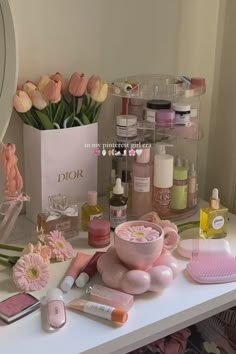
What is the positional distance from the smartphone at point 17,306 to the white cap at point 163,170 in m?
0.42

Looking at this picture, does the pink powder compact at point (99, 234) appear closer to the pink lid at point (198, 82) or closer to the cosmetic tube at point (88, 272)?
the cosmetic tube at point (88, 272)

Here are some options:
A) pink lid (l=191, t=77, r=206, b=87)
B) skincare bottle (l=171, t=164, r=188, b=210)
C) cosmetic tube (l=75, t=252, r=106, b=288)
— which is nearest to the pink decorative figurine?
cosmetic tube (l=75, t=252, r=106, b=288)

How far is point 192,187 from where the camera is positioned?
4.11ft

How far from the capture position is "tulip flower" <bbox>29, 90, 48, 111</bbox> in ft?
3.53

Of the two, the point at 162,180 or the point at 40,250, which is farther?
the point at 162,180

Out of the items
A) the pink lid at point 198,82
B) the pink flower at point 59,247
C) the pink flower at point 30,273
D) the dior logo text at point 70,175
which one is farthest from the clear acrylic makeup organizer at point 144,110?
the pink flower at point 30,273

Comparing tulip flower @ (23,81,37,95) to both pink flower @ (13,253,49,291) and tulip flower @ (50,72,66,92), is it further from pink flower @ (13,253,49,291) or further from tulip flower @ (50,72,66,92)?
pink flower @ (13,253,49,291)

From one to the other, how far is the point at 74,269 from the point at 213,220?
34cm

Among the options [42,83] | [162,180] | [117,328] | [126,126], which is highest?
[42,83]

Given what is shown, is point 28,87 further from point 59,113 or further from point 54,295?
point 54,295

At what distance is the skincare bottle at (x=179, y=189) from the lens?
122cm

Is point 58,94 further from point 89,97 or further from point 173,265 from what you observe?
point 173,265

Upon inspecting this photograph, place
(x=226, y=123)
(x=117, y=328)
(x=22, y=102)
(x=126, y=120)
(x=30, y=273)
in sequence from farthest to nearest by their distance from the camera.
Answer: (x=226, y=123) < (x=126, y=120) < (x=22, y=102) < (x=30, y=273) < (x=117, y=328)

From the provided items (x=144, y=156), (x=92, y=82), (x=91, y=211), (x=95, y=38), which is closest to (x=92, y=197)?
(x=91, y=211)
